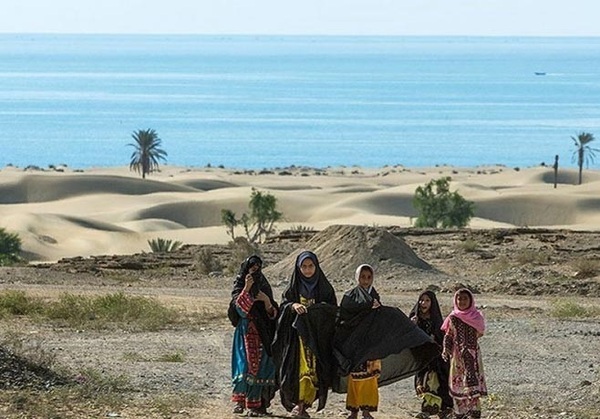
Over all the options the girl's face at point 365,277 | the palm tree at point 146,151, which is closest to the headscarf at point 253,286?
the girl's face at point 365,277

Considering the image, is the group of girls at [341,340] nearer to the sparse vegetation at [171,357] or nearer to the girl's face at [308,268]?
the girl's face at [308,268]

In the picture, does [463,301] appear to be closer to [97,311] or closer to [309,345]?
[309,345]

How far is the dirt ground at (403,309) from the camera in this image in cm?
1270

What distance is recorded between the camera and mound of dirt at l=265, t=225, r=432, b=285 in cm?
2602

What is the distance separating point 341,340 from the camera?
10.9m

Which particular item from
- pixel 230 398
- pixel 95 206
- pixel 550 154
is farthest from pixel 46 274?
pixel 550 154

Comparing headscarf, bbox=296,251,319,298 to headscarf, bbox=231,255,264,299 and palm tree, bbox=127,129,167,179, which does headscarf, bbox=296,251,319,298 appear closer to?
headscarf, bbox=231,255,264,299

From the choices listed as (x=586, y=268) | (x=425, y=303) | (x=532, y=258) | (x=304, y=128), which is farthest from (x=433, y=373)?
(x=304, y=128)

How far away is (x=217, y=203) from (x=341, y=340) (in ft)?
178

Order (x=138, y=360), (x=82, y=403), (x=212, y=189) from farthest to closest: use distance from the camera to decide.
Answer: (x=212, y=189), (x=138, y=360), (x=82, y=403)

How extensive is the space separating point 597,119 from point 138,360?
142 metres

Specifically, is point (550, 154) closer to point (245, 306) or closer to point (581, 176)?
point (581, 176)

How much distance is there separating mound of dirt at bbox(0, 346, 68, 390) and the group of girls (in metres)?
2.17

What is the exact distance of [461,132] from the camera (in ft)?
473
